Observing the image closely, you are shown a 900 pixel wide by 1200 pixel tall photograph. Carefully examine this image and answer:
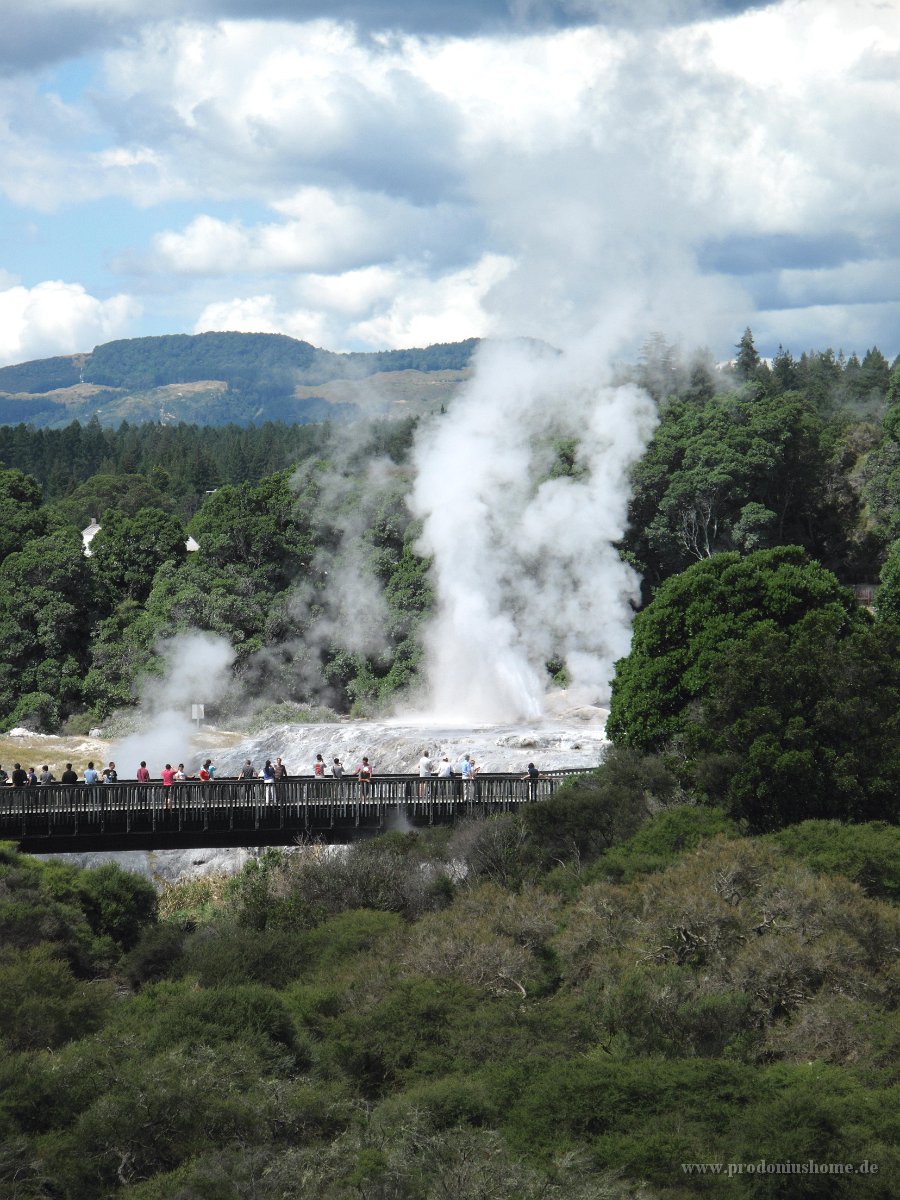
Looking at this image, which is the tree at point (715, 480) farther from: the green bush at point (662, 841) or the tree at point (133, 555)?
the green bush at point (662, 841)

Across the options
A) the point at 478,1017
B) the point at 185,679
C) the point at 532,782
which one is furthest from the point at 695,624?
the point at 185,679

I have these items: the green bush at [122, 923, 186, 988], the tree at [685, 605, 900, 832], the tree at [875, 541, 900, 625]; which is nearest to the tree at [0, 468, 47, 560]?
the tree at [875, 541, 900, 625]

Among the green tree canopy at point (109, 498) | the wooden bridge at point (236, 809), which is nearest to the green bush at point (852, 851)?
the wooden bridge at point (236, 809)

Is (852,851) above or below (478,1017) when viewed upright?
above

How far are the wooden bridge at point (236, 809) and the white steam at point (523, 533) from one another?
23.7 m

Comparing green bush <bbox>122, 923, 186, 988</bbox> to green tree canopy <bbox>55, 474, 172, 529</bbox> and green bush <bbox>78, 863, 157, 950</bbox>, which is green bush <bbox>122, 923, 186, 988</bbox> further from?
green tree canopy <bbox>55, 474, 172, 529</bbox>

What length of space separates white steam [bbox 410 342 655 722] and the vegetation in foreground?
27.1 metres

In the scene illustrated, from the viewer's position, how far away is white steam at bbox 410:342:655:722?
5975 cm

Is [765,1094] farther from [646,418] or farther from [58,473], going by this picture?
[58,473]

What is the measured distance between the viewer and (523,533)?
61.2m

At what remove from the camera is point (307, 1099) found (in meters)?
18.8

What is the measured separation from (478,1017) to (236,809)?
10.9 m

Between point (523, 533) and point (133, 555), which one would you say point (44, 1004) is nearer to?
point (523, 533)

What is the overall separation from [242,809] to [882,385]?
94.3 metres
